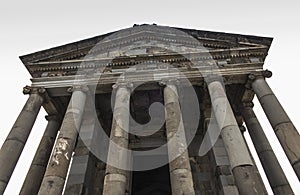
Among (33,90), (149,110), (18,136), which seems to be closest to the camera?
(18,136)

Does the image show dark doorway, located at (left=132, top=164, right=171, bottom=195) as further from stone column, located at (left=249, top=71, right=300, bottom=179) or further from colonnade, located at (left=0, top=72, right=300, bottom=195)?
stone column, located at (left=249, top=71, right=300, bottom=179)

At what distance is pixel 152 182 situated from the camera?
18578 millimetres

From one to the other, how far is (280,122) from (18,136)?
36.0 feet

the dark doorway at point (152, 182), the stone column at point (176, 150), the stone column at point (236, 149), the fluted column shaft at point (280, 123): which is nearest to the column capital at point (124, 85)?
the stone column at point (176, 150)

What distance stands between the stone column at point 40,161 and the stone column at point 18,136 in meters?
1.91

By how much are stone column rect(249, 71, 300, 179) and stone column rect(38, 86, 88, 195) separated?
8187mm

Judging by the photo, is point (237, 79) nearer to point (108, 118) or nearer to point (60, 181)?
point (108, 118)

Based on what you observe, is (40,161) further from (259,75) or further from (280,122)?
(259,75)

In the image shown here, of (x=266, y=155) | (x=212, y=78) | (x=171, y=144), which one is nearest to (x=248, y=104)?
(x=266, y=155)

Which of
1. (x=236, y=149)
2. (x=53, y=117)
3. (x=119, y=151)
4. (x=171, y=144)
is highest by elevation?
(x=53, y=117)

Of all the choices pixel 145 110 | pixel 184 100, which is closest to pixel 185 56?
pixel 184 100

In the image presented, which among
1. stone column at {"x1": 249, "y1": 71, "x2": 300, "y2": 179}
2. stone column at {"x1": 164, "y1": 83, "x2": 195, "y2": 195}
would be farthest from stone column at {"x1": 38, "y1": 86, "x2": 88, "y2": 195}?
stone column at {"x1": 249, "y1": 71, "x2": 300, "y2": 179}

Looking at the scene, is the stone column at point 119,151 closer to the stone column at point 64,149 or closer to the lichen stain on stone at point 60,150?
the stone column at point 64,149

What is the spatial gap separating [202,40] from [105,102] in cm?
633
